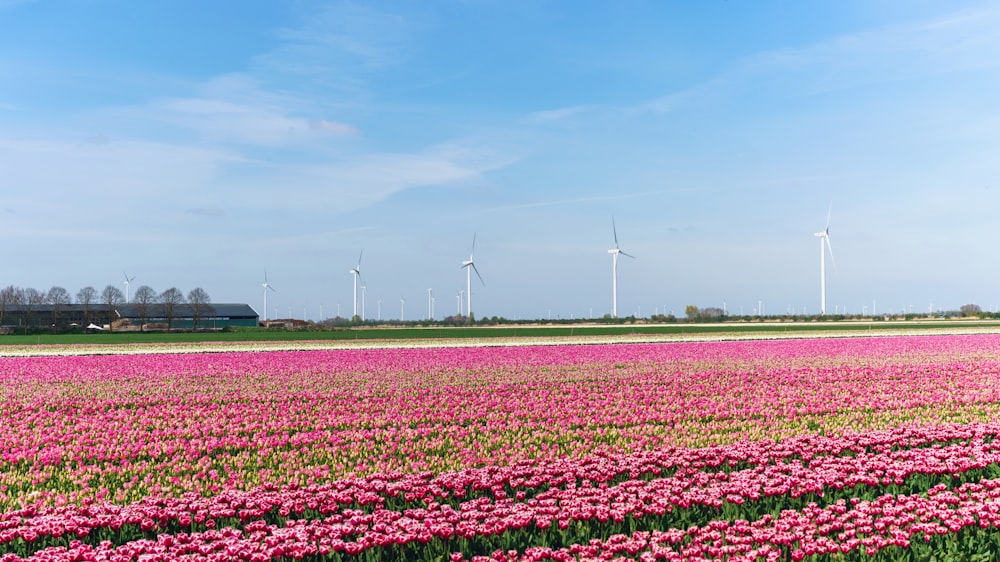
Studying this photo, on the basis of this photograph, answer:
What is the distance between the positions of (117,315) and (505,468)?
13556cm

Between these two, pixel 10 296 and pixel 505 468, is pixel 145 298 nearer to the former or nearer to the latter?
pixel 10 296

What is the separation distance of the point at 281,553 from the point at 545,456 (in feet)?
19.5

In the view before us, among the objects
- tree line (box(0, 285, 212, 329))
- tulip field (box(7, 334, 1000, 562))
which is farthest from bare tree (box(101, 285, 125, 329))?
tulip field (box(7, 334, 1000, 562))

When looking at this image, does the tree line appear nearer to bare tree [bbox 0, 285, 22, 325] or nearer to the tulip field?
bare tree [bbox 0, 285, 22, 325]

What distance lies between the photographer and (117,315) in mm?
130875

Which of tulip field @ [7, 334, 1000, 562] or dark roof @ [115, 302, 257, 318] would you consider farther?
dark roof @ [115, 302, 257, 318]

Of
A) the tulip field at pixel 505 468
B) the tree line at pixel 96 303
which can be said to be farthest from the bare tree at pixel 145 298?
the tulip field at pixel 505 468

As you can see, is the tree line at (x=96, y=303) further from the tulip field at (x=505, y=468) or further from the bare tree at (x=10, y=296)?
the tulip field at (x=505, y=468)

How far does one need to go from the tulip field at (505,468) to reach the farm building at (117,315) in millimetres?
109638

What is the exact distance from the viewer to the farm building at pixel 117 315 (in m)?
124

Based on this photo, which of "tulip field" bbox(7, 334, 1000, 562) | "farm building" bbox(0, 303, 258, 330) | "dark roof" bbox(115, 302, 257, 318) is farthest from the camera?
"dark roof" bbox(115, 302, 257, 318)

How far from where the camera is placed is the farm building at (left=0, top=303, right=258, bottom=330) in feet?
407

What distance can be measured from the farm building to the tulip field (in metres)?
110

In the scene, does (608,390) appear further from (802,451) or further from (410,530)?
(410,530)
